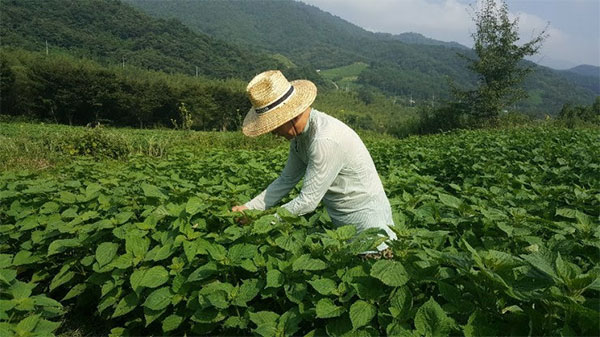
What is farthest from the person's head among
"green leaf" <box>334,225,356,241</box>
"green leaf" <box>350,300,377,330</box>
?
"green leaf" <box>350,300,377,330</box>

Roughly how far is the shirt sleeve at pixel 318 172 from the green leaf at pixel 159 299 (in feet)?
2.65

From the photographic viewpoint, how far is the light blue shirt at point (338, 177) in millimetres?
2328

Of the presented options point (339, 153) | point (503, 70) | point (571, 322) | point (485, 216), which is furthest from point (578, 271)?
point (503, 70)

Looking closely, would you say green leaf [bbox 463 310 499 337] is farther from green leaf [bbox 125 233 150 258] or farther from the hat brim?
green leaf [bbox 125 233 150 258]

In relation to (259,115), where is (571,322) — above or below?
below

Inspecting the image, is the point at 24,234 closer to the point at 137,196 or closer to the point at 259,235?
the point at 137,196

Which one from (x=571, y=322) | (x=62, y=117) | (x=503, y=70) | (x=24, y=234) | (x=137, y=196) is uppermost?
(x=503, y=70)

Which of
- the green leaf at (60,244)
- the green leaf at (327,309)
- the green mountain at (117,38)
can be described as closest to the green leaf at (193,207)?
A: the green leaf at (60,244)

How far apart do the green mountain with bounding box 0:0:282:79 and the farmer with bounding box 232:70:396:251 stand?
7909 cm

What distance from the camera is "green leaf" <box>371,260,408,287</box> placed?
1.57 m

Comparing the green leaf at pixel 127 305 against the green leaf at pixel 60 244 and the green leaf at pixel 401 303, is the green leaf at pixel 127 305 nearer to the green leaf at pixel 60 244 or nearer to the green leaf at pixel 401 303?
the green leaf at pixel 60 244

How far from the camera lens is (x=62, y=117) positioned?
37.9 metres

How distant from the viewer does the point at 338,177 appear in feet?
8.16

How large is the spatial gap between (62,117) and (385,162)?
39.9 metres
